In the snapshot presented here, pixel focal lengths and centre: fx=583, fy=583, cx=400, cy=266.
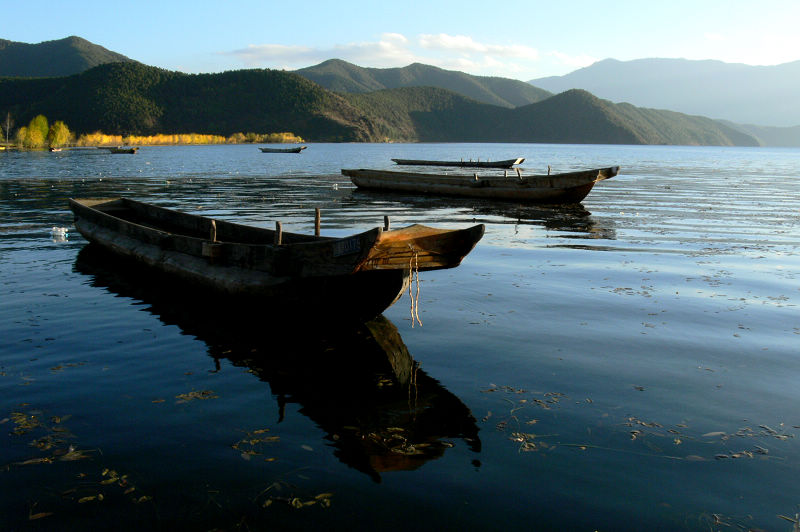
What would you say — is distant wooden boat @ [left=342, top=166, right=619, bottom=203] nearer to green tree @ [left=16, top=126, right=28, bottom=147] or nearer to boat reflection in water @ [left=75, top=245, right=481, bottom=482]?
boat reflection in water @ [left=75, top=245, right=481, bottom=482]

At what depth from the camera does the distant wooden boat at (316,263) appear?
751 centimetres

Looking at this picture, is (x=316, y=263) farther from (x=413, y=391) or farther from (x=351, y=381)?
(x=413, y=391)

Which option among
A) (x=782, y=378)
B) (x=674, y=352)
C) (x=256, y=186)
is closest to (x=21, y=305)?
(x=674, y=352)

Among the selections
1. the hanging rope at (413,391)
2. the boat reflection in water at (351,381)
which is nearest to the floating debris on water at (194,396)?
the boat reflection in water at (351,381)

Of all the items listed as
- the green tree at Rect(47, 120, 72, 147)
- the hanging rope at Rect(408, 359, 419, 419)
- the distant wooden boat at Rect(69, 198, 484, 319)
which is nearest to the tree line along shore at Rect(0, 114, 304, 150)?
the green tree at Rect(47, 120, 72, 147)

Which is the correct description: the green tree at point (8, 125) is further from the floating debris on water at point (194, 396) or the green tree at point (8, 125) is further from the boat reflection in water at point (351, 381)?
the floating debris on water at point (194, 396)

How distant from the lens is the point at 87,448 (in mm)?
5422

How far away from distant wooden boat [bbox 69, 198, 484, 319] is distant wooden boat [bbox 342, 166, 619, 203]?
18531 millimetres

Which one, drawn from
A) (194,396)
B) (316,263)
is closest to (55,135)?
(316,263)

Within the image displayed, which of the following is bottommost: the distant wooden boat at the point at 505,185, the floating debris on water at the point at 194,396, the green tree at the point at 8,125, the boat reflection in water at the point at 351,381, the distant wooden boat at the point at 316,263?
the floating debris on water at the point at 194,396

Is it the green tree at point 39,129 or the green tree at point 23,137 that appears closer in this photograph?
the green tree at point 39,129

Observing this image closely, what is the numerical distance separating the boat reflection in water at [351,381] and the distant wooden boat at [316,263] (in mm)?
477

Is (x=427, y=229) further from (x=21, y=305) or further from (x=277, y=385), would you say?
(x=21, y=305)

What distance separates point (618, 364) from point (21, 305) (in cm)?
1010
